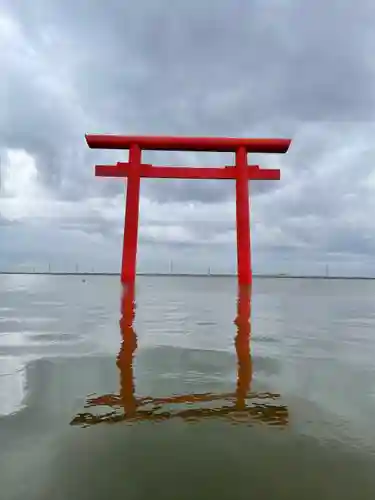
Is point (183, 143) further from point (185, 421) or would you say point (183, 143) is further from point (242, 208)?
point (185, 421)

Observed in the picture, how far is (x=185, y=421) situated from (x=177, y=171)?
42.6 feet

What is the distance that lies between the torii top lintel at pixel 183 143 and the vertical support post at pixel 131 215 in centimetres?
34

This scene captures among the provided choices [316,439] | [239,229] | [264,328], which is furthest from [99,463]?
[239,229]

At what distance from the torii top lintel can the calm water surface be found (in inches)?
411

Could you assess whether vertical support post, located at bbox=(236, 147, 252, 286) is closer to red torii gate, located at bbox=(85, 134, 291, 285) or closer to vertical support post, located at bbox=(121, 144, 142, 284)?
red torii gate, located at bbox=(85, 134, 291, 285)

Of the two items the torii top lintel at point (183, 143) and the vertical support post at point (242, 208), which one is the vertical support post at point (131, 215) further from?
the vertical support post at point (242, 208)

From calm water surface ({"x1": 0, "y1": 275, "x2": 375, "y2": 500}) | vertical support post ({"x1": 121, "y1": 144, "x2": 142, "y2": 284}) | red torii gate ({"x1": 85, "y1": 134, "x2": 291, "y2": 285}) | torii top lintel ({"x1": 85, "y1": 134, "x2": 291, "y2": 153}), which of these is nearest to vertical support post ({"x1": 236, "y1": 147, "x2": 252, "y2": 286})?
red torii gate ({"x1": 85, "y1": 134, "x2": 291, "y2": 285})

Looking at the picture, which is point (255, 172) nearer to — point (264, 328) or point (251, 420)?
point (264, 328)

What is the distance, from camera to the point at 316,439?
2277mm

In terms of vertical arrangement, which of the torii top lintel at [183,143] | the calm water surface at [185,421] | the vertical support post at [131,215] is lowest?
the calm water surface at [185,421]

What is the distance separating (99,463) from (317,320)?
7284 mm

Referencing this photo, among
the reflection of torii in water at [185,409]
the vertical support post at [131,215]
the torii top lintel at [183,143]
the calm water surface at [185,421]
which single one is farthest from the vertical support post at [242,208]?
the reflection of torii in water at [185,409]

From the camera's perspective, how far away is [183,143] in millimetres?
14344

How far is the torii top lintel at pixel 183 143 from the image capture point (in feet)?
47.5
